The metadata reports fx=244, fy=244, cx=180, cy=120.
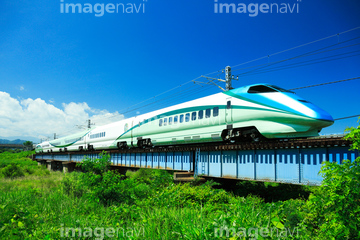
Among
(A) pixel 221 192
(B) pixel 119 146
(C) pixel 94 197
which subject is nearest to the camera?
(C) pixel 94 197

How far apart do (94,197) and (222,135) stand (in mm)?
8602

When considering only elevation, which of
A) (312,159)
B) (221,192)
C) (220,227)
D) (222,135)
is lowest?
(221,192)

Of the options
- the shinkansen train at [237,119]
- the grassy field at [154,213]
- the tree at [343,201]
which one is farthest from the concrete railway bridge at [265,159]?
the tree at [343,201]

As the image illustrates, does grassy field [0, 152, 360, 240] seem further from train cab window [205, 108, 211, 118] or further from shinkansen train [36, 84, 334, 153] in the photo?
train cab window [205, 108, 211, 118]

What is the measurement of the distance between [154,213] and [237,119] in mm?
7525

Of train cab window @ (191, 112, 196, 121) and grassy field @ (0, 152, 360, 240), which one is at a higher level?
train cab window @ (191, 112, 196, 121)

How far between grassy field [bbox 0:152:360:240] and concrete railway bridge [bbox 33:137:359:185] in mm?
1281

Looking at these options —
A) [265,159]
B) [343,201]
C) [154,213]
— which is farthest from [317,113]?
[154,213]

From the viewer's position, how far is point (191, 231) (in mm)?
5988

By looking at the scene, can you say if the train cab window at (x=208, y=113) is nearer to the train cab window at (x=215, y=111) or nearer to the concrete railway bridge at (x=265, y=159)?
the train cab window at (x=215, y=111)

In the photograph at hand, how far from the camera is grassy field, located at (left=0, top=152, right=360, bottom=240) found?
5875 millimetres

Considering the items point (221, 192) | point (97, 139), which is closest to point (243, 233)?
point (221, 192)

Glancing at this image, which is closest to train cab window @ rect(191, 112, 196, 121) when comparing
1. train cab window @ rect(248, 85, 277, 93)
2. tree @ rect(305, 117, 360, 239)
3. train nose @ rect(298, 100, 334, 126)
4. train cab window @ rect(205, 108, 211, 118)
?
train cab window @ rect(205, 108, 211, 118)

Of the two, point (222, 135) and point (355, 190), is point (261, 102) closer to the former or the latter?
point (222, 135)
